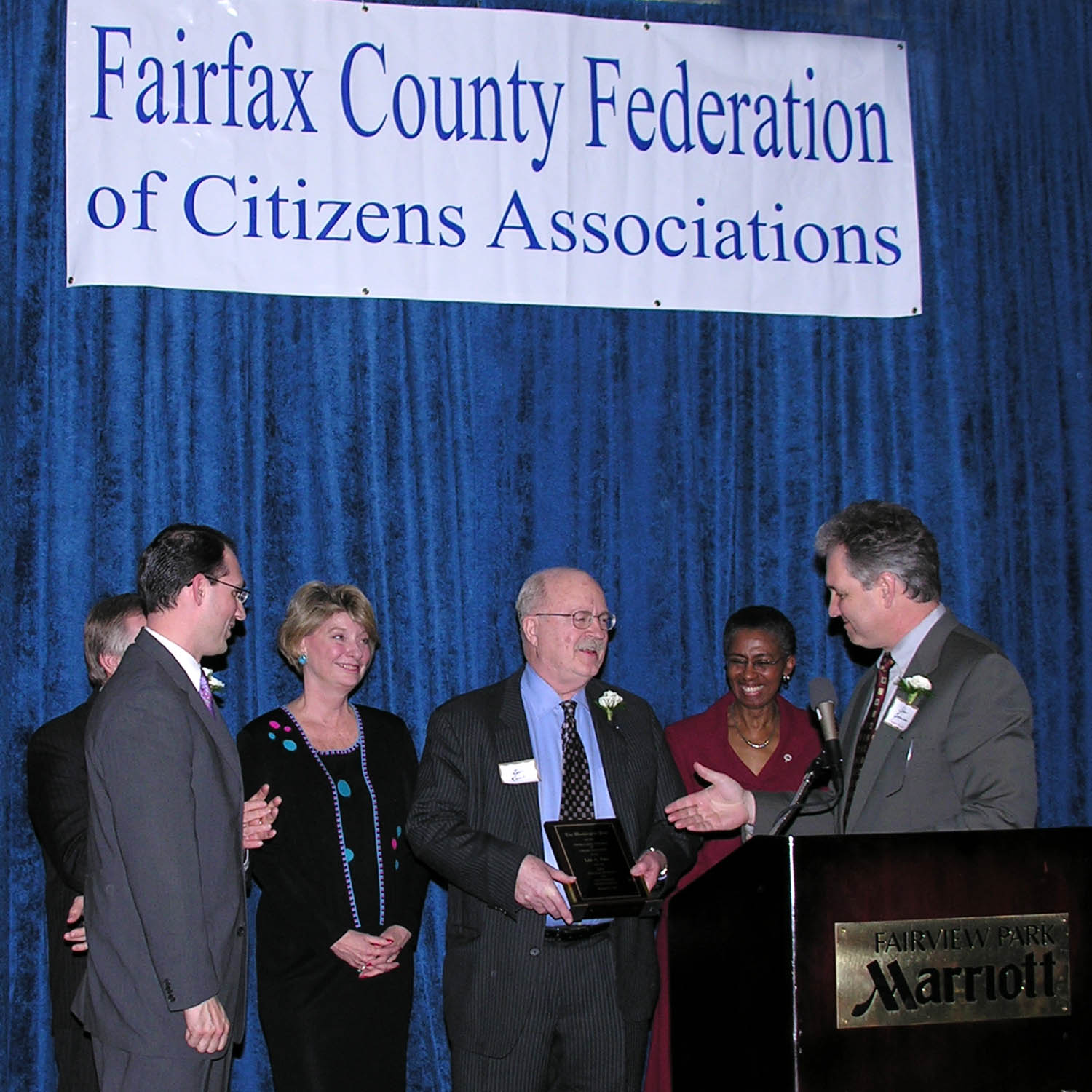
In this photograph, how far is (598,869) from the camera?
3289 mm

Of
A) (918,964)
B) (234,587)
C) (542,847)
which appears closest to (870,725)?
(918,964)

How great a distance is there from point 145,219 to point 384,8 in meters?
1.18

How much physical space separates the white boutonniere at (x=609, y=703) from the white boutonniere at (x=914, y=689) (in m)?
1.03

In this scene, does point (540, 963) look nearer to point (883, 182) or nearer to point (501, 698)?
point (501, 698)

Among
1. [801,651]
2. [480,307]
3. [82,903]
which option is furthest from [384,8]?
[82,903]

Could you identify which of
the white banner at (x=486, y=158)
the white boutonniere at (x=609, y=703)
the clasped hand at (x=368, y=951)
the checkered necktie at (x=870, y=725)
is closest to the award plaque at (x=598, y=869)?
the white boutonniere at (x=609, y=703)

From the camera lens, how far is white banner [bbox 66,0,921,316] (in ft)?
15.3

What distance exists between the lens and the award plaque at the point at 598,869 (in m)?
3.23

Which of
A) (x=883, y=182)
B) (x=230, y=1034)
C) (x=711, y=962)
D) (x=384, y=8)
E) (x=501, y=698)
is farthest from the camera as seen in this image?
(x=883, y=182)

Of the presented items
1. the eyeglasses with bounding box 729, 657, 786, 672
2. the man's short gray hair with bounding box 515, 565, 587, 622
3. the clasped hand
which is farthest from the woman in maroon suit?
the clasped hand

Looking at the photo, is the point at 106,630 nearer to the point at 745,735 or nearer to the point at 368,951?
the point at 368,951

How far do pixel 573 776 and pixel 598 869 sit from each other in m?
0.44

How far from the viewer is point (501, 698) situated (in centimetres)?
380

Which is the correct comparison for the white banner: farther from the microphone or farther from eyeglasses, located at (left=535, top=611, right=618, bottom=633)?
the microphone
